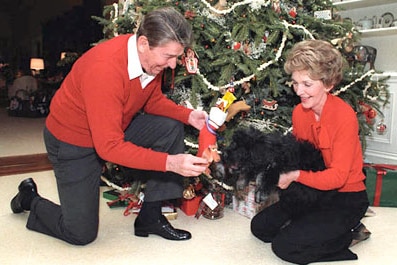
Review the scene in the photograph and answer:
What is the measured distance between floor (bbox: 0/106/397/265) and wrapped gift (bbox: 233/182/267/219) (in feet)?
0.16

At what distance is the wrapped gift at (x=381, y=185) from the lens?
2654 mm

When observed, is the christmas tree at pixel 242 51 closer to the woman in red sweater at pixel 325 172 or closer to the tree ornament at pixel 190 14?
the tree ornament at pixel 190 14

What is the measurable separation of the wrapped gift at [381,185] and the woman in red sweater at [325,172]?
2.66 ft

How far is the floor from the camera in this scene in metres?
1.89

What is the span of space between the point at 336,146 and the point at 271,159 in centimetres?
28

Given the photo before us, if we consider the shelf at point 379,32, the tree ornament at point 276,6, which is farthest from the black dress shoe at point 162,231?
the shelf at point 379,32

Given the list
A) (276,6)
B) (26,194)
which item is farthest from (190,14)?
(26,194)

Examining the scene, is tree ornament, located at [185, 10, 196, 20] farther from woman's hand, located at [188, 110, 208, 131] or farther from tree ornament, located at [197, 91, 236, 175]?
tree ornament, located at [197, 91, 236, 175]

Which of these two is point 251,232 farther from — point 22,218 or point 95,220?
point 22,218

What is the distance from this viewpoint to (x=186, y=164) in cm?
164

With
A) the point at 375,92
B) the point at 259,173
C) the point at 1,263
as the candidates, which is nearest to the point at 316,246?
the point at 259,173

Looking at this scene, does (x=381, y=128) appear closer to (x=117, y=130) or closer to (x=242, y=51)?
(x=242, y=51)

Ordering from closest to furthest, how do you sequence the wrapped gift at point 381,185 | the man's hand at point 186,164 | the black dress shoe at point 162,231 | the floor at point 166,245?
the man's hand at point 186,164, the floor at point 166,245, the black dress shoe at point 162,231, the wrapped gift at point 381,185

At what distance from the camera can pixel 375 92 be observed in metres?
3.03
